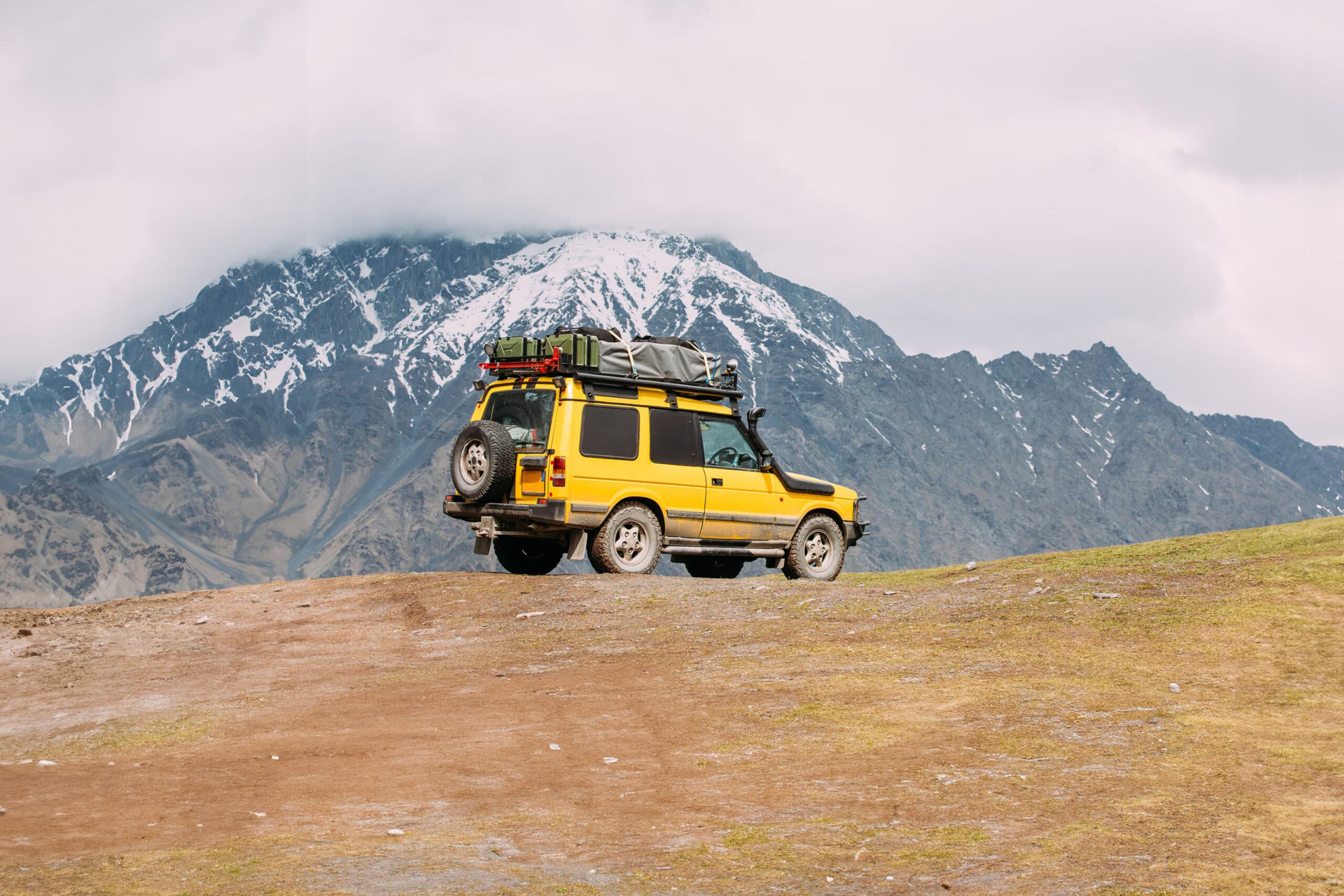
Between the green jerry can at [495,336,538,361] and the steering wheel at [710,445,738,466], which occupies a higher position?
the green jerry can at [495,336,538,361]

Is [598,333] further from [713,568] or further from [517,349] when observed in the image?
[713,568]

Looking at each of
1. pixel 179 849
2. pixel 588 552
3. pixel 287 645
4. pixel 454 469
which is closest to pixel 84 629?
pixel 287 645

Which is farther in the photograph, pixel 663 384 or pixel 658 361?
pixel 658 361

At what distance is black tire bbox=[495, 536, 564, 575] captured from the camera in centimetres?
1886

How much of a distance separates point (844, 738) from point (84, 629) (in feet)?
32.8

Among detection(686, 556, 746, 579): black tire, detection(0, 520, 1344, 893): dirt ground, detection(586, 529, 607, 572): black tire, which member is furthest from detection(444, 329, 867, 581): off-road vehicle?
detection(0, 520, 1344, 893): dirt ground

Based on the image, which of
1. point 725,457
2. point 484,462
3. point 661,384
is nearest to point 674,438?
point 661,384

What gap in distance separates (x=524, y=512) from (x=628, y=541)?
5.28 ft

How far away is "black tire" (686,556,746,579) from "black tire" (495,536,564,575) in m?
2.11

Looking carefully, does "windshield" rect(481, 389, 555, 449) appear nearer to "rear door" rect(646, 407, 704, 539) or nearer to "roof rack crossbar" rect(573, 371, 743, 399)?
"roof rack crossbar" rect(573, 371, 743, 399)

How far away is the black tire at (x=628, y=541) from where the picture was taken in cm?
1700

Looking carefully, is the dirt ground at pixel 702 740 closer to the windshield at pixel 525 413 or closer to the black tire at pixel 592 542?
the black tire at pixel 592 542

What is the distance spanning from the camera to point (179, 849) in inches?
274

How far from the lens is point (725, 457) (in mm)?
18250
